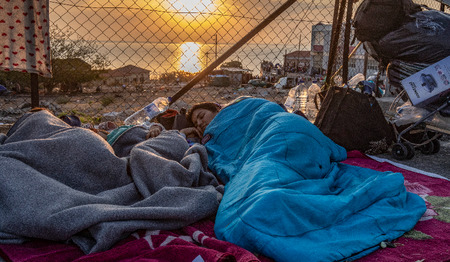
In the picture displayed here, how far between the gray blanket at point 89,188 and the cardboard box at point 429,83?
1983 millimetres

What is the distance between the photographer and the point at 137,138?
2.68 meters

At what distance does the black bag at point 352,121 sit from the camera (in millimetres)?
3439

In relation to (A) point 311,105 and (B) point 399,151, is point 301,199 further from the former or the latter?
(A) point 311,105

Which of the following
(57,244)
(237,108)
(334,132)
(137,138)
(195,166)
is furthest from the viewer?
(334,132)

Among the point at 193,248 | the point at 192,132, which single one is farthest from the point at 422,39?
the point at 193,248

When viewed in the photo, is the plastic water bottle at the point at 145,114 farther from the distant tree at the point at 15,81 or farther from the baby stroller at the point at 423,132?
the distant tree at the point at 15,81

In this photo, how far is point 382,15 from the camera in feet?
11.2

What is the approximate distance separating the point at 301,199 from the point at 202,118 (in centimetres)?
176

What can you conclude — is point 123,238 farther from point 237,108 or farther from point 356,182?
point 237,108

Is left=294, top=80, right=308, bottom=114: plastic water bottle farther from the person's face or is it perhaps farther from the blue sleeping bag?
the blue sleeping bag

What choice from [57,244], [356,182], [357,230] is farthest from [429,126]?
[57,244]

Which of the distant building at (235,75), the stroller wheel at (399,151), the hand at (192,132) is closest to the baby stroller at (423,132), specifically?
the stroller wheel at (399,151)

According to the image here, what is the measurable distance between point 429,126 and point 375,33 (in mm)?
966

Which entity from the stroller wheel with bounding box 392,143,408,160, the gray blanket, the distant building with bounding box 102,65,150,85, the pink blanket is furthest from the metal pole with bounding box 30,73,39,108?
the distant building with bounding box 102,65,150,85
